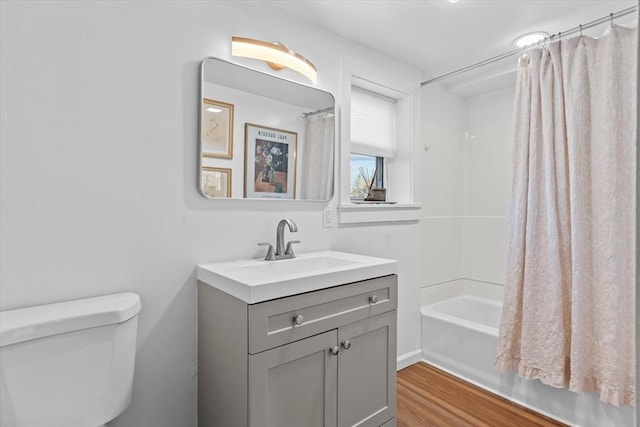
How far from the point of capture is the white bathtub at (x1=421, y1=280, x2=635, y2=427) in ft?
5.86

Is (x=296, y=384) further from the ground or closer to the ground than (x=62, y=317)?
closer to the ground

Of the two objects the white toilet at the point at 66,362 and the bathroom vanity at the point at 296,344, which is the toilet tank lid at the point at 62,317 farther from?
the bathroom vanity at the point at 296,344

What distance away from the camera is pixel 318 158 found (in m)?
1.96

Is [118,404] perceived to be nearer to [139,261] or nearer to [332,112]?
[139,261]

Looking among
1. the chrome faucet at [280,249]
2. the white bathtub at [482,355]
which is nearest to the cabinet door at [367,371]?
the chrome faucet at [280,249]

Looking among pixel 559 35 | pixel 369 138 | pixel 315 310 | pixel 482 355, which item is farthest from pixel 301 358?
pixel 559 35

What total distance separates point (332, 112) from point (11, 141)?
147cm

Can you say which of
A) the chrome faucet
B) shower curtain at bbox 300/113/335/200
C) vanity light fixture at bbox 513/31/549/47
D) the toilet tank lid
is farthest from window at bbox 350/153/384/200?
the toilet tank lid

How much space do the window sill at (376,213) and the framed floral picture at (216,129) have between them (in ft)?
2.59

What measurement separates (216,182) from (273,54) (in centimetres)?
71

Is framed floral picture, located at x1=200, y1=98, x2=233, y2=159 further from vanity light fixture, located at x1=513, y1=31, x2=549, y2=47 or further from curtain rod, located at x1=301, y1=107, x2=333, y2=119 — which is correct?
vanity light fixture, located at x1=513, y1=31, x2=549, y2=47

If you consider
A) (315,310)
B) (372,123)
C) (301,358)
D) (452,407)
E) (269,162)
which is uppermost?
(372,123)

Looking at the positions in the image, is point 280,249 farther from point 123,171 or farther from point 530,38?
point 530,38

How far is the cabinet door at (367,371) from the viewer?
1447 millimetres
